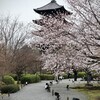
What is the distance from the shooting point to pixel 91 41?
12.5 m

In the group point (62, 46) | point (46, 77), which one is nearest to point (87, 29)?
point (62, 46)

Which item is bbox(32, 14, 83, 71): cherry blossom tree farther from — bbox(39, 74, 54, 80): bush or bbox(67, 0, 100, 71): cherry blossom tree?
bbox(39, 74, 54, 80): bush

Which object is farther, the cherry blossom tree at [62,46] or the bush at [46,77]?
the bush at [46,77]

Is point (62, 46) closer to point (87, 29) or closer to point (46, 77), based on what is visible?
point (87, 29)

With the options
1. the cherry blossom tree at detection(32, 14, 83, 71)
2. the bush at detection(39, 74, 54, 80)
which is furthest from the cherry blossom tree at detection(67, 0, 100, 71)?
the bush at detection(39, 74, 54, 80)

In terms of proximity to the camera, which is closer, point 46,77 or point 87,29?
point 87,29

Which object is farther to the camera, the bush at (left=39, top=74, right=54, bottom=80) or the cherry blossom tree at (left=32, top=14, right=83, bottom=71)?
the bush at (left=39, top=74, right=54, bottom=80)

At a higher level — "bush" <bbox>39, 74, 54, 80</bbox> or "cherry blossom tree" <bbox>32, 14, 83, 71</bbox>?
"cherry blossom tree" <bbox>32, 14, 83, 71</bbox>

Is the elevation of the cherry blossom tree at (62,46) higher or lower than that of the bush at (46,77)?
higher

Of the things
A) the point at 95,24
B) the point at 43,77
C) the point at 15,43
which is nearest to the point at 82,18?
the point at 95,24

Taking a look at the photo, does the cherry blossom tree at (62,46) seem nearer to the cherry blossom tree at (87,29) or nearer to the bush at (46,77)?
the cherry blossom tree at (87,29)

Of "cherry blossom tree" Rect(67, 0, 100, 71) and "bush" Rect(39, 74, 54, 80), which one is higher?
"cherry blossom tree" Rect(67, 0, 100, 71)

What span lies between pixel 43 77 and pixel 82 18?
46196 mm

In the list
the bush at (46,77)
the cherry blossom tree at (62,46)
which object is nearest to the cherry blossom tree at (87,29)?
the cherry blossom tree at (62,46)
